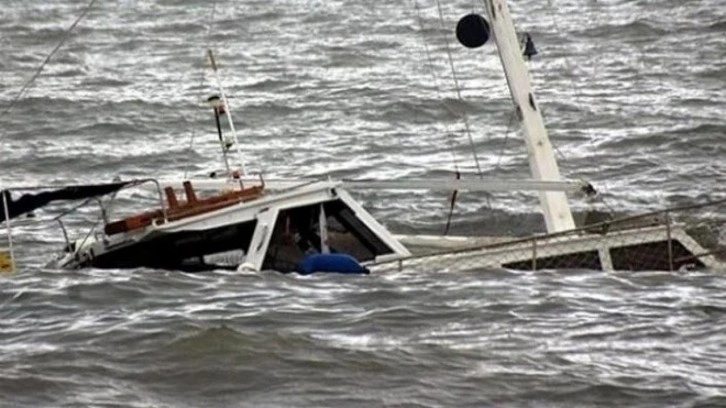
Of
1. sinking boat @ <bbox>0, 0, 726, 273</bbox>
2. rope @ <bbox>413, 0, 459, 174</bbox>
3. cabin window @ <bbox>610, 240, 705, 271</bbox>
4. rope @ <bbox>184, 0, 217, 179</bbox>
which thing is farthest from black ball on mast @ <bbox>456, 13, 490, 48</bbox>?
rope @ <bbox>184, 0, 217, 179</bbox>

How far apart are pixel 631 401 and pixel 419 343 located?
2.26m

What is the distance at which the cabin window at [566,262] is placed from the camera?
20.8 metres

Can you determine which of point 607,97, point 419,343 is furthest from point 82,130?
point 419,343

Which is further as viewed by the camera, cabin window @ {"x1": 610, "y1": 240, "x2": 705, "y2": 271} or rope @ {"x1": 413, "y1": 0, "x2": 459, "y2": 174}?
rope @ {"x1": 413, "y1": 0, "x2": 459, "y2": 174}

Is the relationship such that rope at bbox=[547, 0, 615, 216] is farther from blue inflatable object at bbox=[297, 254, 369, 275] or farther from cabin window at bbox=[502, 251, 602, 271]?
blue inflatable object at bbox=[297, 254, 369, 275]

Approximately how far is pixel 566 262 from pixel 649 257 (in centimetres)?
78

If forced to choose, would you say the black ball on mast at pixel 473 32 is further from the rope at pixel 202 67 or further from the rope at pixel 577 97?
the rope at pixel 202 67

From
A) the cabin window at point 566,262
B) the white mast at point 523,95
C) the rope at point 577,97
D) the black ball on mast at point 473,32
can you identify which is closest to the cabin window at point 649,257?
the cabin window at point 566,262

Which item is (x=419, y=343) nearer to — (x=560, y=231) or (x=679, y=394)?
(x=679, y=394)

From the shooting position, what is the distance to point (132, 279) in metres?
20.4

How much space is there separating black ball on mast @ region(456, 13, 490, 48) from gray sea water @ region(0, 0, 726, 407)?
11.5ft

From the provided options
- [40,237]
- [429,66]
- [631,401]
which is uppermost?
[429,66]

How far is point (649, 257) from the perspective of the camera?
68.7 ft

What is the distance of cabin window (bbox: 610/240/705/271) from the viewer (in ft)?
68.3
